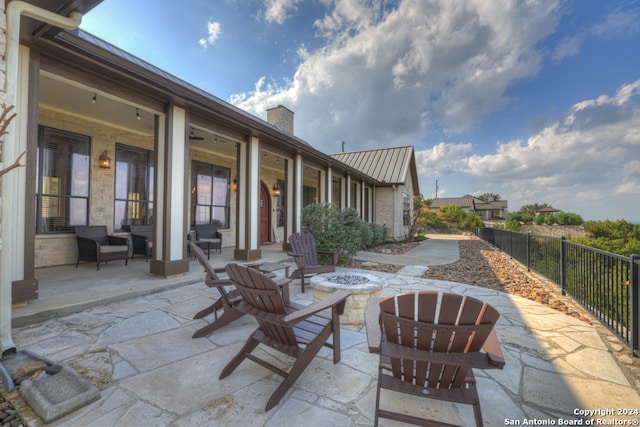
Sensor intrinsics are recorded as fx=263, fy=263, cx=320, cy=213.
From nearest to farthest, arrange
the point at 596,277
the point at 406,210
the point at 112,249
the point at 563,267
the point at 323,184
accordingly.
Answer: the point at 596,277
the point at 563,267
the point at 112,249
the point at 323,184
the point at 406,210

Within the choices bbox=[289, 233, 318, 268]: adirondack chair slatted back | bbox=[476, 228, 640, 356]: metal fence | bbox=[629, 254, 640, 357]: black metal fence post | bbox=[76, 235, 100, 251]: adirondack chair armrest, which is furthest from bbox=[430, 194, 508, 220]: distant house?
bbox=[76, 235, 100, 251]: adirondack chair armrest

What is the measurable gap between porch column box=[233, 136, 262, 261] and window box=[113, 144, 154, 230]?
2.47m

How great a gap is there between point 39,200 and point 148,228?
6.19 ft

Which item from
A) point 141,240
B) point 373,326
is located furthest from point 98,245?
point 373,326

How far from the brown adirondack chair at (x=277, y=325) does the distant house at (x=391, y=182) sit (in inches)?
470

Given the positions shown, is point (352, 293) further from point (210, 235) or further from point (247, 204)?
point (210, 235)

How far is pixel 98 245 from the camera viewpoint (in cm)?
475

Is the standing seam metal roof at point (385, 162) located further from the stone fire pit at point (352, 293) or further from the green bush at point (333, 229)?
the stone fire pit at point (352, 293)

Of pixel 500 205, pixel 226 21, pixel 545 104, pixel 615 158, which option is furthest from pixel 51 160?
pixel 500 205

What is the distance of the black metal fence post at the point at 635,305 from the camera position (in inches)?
89.7

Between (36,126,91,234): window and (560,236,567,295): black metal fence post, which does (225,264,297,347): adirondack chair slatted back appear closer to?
(560,236,567,295): black metal fence post

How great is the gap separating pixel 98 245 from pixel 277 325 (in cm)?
483

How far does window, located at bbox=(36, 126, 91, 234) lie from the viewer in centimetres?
487

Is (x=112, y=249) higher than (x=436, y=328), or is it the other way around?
(x=436, y=328)
